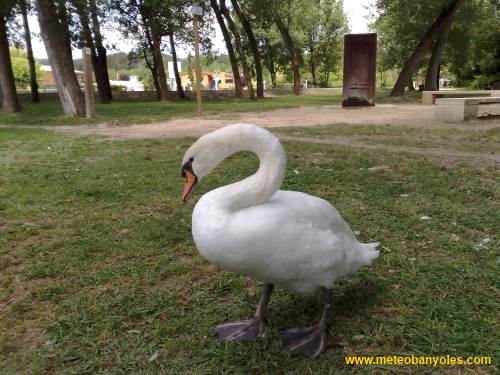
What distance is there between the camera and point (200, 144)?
208 centimetres

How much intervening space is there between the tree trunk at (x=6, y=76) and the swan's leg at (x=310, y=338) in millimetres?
15178

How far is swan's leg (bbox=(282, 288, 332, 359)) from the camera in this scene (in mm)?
2139

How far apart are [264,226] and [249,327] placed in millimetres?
737

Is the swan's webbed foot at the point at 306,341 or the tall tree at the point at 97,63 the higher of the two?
the tall tree at the point at 97,63

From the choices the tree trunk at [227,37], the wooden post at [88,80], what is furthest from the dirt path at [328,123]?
the tree trunk at [227,37]

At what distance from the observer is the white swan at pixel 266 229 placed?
1.91m

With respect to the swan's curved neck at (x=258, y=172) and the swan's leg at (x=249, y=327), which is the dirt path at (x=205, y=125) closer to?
the swan's leg at (x=249, y=327)

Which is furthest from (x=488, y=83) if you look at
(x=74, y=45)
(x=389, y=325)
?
(x=389, y=325)

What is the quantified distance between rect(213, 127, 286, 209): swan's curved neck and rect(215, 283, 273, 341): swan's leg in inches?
23.8

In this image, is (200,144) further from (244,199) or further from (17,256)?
(17,256)

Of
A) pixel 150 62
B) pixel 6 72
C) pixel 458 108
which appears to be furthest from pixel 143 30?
pixel 458 108

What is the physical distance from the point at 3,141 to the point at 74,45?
18.9 meters

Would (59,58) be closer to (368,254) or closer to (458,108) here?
(458,108)

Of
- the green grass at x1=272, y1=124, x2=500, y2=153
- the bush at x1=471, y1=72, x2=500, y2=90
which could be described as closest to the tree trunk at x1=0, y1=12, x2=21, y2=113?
the green grass at x1=272, y1=124, x2=500, y2=153
